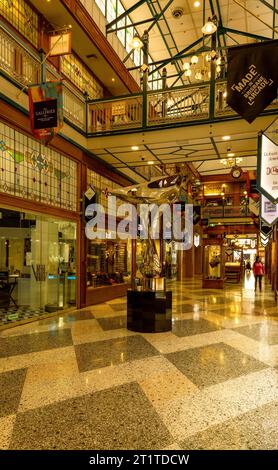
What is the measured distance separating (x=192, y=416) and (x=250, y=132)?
701 centimetres

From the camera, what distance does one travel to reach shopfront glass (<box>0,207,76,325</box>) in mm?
8430

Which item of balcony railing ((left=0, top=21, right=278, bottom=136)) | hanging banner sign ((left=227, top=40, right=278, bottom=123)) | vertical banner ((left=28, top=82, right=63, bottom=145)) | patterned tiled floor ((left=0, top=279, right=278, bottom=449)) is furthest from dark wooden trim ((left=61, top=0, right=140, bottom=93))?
patterned tiled floor ((left=0, top=279, right=278, bottom=449))

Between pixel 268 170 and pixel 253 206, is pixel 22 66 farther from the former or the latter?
pixel 253 206

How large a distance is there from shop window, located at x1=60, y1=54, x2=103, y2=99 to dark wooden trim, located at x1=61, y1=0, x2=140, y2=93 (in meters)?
0.87

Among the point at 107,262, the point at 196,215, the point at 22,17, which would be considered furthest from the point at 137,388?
the point at 196,215

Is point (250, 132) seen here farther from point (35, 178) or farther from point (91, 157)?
point (35, 178)

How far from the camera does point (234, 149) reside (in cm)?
934

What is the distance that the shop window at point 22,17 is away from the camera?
709cm

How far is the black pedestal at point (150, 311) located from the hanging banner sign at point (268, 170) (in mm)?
2998

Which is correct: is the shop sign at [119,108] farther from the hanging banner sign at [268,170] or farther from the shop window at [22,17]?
the hanging banner sign at [268,170]

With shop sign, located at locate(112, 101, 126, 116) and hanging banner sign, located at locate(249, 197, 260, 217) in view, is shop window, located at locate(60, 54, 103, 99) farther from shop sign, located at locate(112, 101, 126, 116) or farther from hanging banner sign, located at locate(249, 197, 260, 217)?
hanging banner sign, located at locate(249, 197, 260, 217)

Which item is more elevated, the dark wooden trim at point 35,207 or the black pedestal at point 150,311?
the dark wooden trim at point 35,207

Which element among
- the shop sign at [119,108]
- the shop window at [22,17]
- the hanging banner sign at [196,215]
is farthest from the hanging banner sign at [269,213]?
the hanging banner sign at [196,215]

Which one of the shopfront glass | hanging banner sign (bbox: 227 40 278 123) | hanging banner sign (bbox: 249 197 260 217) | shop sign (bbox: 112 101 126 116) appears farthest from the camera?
hanging banner sign (bbox: 249 197 260 217)
